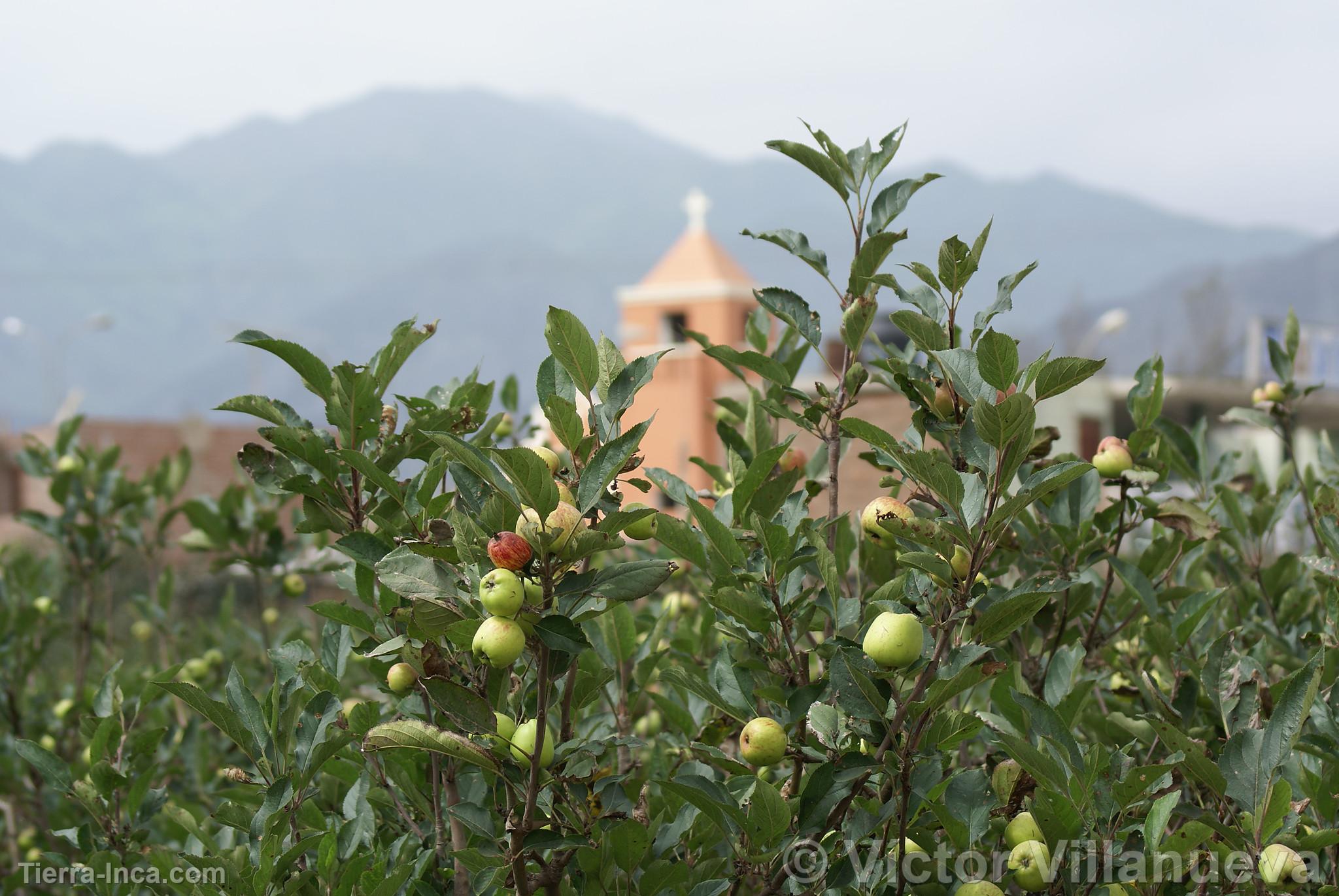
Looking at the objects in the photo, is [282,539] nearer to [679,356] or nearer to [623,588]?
[623,588]

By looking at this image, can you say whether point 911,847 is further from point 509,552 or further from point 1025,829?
point 509,552

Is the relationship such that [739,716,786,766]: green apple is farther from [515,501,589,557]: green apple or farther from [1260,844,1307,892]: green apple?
[1260,844,1307,892]: green apple

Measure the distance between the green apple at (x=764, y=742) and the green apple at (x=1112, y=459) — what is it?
0.76m

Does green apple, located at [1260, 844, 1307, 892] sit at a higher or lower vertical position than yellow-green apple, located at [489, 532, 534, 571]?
lower

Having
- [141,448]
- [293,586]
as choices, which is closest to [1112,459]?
[293,586]

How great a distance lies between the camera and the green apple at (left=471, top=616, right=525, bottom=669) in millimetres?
1155

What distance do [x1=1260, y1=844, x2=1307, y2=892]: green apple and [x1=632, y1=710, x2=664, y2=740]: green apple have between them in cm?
132

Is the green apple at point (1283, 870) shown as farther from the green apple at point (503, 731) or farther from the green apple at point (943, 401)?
the green apple at point (503, 731)

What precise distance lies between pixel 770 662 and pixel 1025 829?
1.29 feet

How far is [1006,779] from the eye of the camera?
1.55 m

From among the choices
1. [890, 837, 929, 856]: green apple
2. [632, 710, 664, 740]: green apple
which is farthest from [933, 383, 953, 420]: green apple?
[632, 710, 664, 740]: green apple

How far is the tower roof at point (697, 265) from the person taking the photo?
1352 inches

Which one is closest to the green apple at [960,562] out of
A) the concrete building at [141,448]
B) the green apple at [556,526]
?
the green apple at [556,526]

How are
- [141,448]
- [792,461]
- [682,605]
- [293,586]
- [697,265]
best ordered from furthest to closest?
[697,265]
[141,448]
[293,586]
[682,605]
[792,461]
